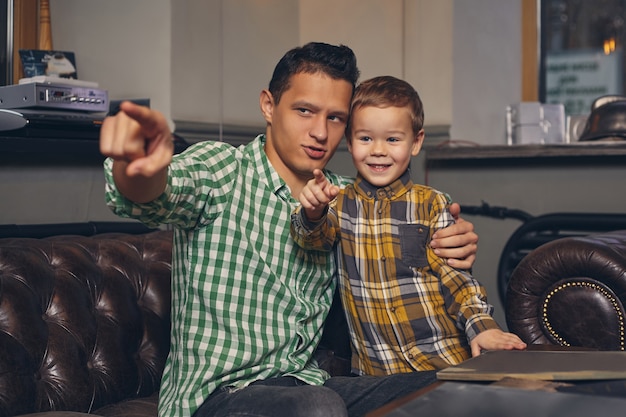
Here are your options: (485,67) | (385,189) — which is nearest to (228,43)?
(485,67)

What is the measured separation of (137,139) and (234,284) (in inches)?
25.5

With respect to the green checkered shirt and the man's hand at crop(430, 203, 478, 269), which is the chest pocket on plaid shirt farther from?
the green checkered shirt

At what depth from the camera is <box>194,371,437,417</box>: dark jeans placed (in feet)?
5.34

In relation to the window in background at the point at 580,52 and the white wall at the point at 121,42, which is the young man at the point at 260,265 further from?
the window in background at the point at 580,52

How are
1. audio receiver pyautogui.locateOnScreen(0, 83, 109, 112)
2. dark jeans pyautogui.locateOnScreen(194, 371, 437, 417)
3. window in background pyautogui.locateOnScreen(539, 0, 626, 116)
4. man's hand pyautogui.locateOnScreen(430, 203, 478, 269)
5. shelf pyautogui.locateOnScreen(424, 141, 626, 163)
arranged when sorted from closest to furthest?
dark jeans pyautogui.locateOnScreen(194, 371, 437, 417) → man's hand pyautogui.locateOnScreen(430, 203, 478, 269) → audio receiver pyautogui.locateOnScreen(0, 83, 109, 112) → shelf pyautogui.locateOnScreen(424, 141, 626, 163) → window in background pyautogui.locateOnScreen(539, 0, 626, 116)

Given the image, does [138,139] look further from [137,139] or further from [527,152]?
[527,152]

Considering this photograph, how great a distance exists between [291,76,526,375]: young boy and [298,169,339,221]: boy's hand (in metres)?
0.11

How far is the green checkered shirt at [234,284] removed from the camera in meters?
1.86

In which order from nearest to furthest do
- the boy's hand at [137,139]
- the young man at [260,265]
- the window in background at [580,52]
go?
the boy's hand at [137,139] → the young man at [260,265] → the window in background at [580,52]

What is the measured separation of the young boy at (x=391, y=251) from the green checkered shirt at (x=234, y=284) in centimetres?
9

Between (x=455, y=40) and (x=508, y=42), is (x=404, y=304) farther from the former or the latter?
(x=508, y=42)

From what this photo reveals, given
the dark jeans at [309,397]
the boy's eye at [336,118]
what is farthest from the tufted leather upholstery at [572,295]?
the boy's eye at [336,118]

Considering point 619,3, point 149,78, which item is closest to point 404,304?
point 149,78

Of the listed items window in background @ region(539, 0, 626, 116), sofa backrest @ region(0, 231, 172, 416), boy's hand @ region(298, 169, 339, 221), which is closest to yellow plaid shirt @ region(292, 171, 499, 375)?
boy's hand @ region(298, 169, 339, 221)
